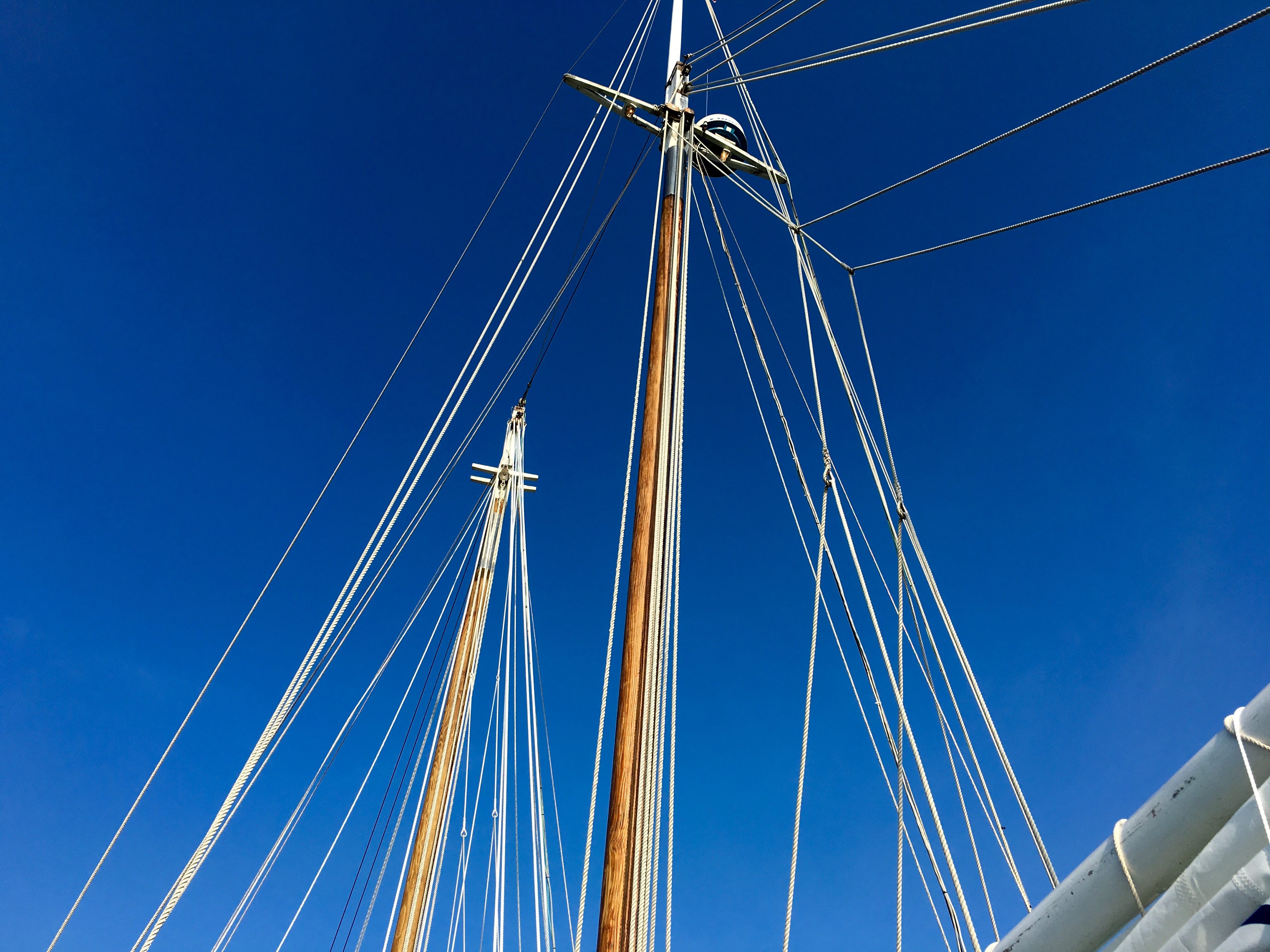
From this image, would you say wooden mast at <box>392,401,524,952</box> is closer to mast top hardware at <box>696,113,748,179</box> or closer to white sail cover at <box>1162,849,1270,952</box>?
mast top hardware at <box>696,113,748,179</box>

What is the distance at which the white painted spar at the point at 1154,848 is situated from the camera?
104 inches

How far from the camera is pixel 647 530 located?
304 inches

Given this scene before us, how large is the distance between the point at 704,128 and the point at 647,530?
308 inches

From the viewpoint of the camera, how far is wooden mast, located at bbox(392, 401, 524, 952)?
44.8 ft

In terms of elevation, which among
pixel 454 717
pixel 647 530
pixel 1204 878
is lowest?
pixel 1204 878

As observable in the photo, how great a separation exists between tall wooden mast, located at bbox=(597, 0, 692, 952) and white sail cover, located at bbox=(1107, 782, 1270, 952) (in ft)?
13.3

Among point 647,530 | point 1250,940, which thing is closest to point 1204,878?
point 1250,940

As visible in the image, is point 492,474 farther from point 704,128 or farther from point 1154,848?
point 1154,848

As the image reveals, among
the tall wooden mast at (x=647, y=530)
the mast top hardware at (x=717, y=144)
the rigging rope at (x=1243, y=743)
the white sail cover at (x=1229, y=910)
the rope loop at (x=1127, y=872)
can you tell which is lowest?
the white sail cover at (x=1229, y=910)

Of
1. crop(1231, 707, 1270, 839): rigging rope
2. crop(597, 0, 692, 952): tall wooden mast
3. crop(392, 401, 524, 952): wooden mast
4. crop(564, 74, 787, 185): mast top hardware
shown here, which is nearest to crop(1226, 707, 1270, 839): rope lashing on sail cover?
crop(1231, 707, 1270, 839): rigging rope

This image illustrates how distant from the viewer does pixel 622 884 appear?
19.1 ft

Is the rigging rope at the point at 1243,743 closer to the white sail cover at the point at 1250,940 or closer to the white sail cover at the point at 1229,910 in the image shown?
the white sail cover at the point at 1229,910

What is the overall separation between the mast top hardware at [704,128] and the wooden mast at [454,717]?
9411mm

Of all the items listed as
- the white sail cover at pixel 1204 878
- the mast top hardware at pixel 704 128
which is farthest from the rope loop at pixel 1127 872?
the mast top hardware at pixel 704 128
